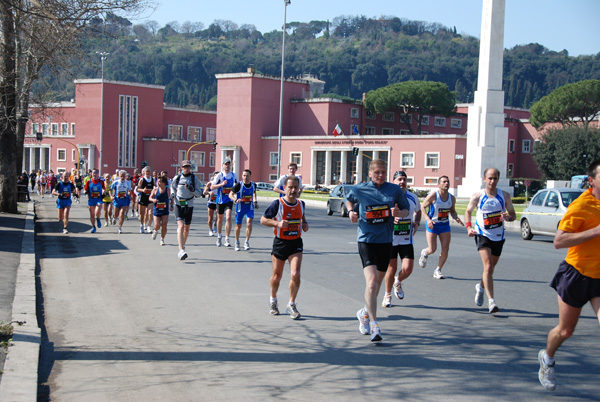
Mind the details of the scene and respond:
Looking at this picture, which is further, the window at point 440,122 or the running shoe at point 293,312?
the window at point 440,122

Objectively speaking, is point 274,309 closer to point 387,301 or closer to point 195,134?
point 387,301

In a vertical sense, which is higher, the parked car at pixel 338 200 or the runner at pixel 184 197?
the runner at pixel 184 197

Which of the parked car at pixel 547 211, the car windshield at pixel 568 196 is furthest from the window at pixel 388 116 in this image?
the car windshield at pixel 568 196

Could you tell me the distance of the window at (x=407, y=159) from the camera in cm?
6956

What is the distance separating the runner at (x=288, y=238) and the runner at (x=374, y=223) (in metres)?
1.02

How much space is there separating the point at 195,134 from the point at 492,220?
90940 millimetres

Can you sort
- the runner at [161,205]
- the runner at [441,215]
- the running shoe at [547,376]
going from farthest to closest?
the runner at [161,205] < the runner at [441,215] < the running shoe at [547,376]

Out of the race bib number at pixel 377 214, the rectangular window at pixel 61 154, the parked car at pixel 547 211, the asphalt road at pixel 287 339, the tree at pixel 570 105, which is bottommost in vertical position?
the asphalt road at pixel 287 339

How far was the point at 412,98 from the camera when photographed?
86.9 metres

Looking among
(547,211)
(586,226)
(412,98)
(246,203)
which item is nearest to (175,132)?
(412,98)

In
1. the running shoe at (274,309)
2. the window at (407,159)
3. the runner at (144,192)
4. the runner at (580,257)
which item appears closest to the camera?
the runner at (580,257)

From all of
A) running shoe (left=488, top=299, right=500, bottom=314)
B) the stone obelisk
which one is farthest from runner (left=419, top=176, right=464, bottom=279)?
the stone obelisk

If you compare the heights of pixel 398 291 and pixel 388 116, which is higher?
pixel 388 116

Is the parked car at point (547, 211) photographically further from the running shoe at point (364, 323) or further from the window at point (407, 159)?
the window at point (407, 159)
